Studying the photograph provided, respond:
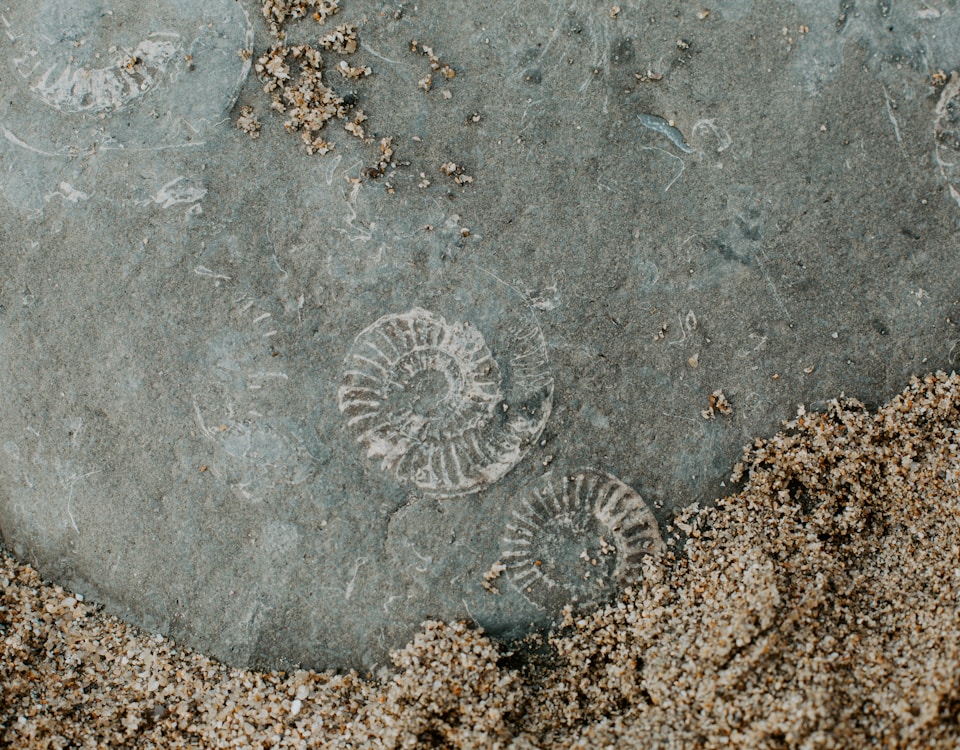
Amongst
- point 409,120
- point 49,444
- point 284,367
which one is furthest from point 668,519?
point 49,444

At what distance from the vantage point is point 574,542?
267 centimetres

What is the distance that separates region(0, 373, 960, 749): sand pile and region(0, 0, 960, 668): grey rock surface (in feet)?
0.33

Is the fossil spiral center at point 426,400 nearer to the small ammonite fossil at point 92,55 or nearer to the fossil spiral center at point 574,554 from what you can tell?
the fossil spiral center at point 574,554

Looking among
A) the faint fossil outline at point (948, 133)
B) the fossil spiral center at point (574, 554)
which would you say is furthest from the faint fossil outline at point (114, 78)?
the faint fossil outline at point (948, 133)

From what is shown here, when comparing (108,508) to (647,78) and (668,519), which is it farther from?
(647,78)

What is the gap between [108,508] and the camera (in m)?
2.71

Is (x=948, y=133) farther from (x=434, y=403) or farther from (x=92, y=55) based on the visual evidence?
(x=92, y=55)

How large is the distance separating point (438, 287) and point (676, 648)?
1274mm

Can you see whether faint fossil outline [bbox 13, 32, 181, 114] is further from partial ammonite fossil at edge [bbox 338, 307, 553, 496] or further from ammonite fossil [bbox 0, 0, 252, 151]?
partial ammonite fossil at edge [bbox 338, 307, 553, 496]

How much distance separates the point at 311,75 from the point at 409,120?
1.10 ft

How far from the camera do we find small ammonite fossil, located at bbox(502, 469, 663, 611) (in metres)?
2.66

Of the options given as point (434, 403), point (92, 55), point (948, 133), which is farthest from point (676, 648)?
point (92, 55)

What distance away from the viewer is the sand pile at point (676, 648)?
7.94 ft

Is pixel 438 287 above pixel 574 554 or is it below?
above
